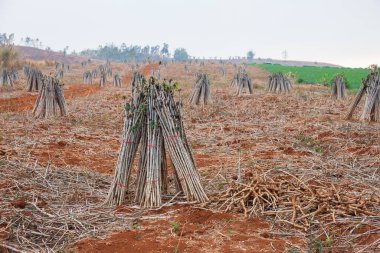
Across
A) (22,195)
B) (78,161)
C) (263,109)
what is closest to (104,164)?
(78,161)

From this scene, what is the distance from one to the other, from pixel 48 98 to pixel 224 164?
6.98 meters

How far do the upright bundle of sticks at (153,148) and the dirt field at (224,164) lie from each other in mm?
199

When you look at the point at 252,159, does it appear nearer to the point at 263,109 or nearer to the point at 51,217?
the point at 51,217

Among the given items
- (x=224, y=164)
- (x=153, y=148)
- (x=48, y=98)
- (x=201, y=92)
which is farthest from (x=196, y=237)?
(x=201, y=92)

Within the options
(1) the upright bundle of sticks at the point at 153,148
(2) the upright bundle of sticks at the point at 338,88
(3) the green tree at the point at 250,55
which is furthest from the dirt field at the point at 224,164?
(3) the green tree at the point at 250,55

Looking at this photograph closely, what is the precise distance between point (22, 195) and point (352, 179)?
13.8 ft

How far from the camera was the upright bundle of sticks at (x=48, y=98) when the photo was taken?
11.9 m

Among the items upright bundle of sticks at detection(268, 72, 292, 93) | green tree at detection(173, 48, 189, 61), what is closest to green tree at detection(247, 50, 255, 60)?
green tree at detection(173, 48, 189, 61)

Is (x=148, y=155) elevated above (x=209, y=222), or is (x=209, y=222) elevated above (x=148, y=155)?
(x=148, y=155)

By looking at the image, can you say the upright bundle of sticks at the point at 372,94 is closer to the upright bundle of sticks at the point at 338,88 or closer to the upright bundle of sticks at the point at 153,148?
the upright bundle of sticks at the point at 153,148

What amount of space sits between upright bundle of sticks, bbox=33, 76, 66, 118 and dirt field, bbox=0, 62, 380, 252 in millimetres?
476

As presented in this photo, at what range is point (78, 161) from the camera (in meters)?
6.80

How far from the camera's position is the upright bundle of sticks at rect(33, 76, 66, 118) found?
1187 centimetres

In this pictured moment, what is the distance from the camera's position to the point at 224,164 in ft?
22.2
